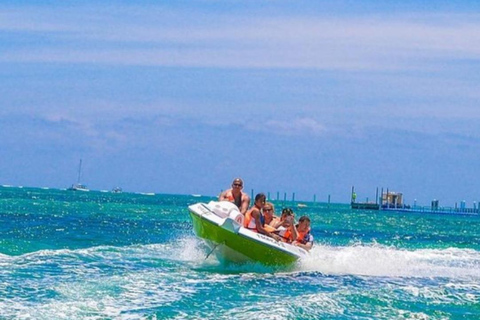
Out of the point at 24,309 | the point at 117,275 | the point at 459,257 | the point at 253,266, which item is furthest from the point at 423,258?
the point at 24,309

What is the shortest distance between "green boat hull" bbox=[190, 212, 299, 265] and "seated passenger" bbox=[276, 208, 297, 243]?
1.88ft

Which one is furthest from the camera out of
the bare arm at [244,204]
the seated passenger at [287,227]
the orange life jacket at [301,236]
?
the orange life jacket at [301,236]

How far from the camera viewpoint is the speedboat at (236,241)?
2034 cm

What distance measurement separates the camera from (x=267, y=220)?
71.1ft

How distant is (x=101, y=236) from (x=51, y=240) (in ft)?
13.7

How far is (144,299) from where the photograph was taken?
1658cm

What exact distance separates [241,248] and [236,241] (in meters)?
0.20

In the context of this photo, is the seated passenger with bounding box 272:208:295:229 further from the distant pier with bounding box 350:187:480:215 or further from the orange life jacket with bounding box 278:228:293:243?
the distant pier with bounding box 350:187:480:215

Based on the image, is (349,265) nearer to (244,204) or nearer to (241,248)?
(244,204)

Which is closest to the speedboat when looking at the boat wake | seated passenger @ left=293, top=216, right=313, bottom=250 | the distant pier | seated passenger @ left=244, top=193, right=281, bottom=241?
the boat wake

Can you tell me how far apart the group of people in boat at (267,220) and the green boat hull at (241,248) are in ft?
1.51

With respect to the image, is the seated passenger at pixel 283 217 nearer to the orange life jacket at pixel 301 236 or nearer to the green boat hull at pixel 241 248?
the orange life jacket at pixel 301 236

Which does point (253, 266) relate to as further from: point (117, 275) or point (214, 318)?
point (214, 318)

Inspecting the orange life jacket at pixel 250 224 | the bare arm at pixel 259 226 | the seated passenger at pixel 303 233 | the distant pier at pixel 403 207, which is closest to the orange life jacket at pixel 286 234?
the seated passenger at pixel 303 233
